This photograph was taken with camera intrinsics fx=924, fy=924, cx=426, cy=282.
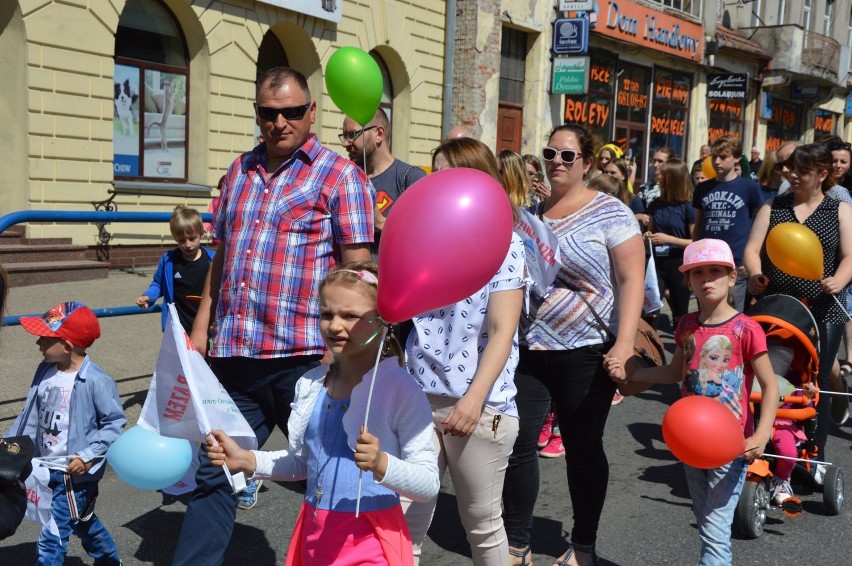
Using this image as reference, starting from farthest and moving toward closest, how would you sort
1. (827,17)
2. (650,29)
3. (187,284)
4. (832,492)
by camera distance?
(827,17), (650,29), (187,284), (832,492)

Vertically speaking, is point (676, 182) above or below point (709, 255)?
above

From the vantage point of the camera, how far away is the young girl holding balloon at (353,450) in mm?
2643

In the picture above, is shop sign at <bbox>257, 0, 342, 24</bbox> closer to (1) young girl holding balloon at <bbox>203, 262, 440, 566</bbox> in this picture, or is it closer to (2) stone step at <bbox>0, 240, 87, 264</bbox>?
(2) stone step at <bbox>0, 240, 87, 264</bbox>

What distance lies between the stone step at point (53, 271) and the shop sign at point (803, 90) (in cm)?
2807

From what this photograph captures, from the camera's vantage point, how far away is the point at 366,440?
2.34 m

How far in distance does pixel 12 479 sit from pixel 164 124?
36.9 feet

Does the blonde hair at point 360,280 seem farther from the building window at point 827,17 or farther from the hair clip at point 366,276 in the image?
the building window at point 827,17

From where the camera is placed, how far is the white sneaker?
16.4 feet

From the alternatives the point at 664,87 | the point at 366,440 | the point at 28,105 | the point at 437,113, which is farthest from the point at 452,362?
the point at 664,87

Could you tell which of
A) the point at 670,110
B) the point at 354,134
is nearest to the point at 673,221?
the point at 354,134

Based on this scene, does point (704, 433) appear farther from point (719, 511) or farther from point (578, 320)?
point (578, 320)

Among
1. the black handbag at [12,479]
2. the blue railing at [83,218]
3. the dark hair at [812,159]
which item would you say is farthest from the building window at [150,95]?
the black handbag at [12,479]

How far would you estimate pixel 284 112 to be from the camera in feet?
11.3

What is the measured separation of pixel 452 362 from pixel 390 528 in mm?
Answer: 813
